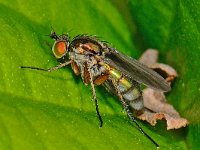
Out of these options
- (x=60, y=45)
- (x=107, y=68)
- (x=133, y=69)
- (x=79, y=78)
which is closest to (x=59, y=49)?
(x=60, y=45)

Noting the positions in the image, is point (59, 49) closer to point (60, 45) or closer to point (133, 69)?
point (60, 45)

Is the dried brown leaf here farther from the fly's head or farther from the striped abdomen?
the fly's head

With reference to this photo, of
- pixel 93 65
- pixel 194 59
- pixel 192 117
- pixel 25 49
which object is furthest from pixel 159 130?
pixel 25 49

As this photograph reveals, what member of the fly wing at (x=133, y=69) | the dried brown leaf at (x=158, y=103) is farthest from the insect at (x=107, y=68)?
the dried brown leaf at (x=158, y=103)

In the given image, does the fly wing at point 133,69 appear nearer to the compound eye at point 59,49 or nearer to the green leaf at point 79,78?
the green leaf at point 79,78

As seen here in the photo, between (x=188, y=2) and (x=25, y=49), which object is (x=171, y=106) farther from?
(x=25, y=49)
